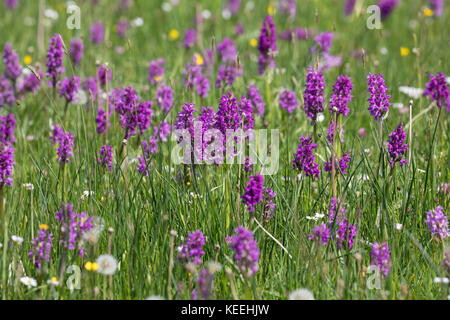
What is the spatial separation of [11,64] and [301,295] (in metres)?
3.29

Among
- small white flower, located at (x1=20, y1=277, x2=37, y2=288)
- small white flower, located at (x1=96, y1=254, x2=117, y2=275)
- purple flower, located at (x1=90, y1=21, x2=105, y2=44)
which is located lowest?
small white flower, located at (x1=20, y1=277, x2=37, y2=288)

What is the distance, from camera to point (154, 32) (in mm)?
7391

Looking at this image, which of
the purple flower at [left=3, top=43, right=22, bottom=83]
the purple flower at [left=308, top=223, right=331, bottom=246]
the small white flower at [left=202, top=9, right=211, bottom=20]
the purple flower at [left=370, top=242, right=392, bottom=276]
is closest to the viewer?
the purple flower at [left=370, top=242, right=392, bottom=276]

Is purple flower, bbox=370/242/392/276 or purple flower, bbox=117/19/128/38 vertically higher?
purple flower, bbox=117/19/128/38

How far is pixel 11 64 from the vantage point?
15.6 feet

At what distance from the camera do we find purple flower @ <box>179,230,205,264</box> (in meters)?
2.42

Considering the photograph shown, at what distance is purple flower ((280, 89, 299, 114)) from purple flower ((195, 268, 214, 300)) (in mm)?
2171

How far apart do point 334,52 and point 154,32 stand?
7.12ft

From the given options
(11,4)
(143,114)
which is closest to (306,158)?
(143,114)

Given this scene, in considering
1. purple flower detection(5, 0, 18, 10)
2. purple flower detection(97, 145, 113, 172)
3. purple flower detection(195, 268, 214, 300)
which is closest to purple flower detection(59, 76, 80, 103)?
purple flower detection(97, 145, 113, 172)

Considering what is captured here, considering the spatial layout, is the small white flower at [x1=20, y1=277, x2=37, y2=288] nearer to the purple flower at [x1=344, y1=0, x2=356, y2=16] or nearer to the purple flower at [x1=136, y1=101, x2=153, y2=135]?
the purple flower at [x1=136, y1=101, x2=153, y2=135]

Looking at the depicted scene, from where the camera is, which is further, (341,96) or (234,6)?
→ (234,6)

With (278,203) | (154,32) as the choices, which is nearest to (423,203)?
(278,203)

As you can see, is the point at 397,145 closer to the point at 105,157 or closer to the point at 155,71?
the point at 105,157
